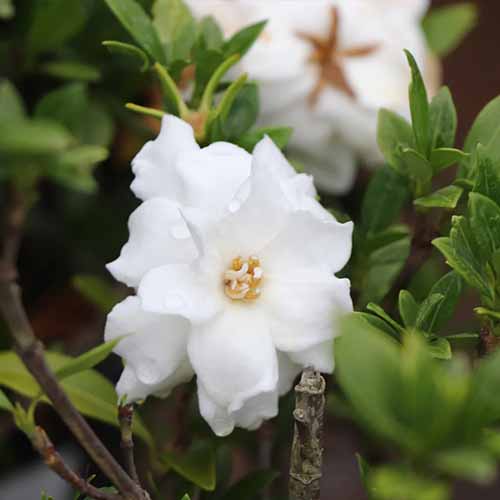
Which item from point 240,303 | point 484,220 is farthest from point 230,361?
point 484,220

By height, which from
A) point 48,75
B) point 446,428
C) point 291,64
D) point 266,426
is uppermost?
point 446,428

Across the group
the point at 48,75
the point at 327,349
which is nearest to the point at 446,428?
the point at 327,349

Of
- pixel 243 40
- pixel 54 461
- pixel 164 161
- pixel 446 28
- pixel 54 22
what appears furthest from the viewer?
pixel 446 28

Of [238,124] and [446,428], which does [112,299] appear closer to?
[238,124]

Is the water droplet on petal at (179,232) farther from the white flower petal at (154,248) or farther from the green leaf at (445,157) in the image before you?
the green leaf at (445,157)

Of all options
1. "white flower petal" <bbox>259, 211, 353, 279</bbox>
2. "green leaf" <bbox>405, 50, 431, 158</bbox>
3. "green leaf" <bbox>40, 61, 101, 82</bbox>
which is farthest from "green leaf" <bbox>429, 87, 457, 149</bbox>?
"green leaf" <bbox>40, 61, 101, 82</bbox>

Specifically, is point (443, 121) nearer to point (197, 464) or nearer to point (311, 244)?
point (311, 244)

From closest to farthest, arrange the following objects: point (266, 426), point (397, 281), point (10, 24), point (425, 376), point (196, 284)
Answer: point (425, 376), point (196, 284), point (397, 281), point (266, 426), point (10, 24)
